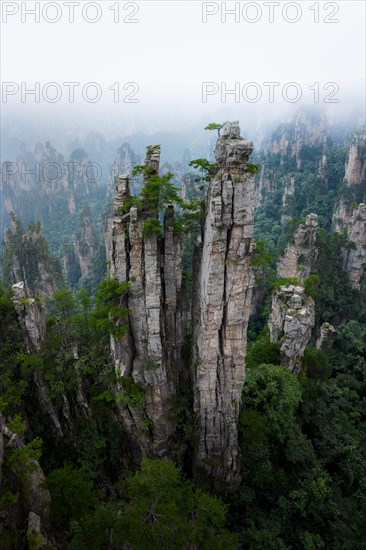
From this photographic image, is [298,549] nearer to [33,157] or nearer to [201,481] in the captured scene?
[201,481]

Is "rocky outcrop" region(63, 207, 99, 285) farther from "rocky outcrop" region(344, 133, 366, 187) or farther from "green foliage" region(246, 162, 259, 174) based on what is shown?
"green foliage" region(246, 162, 259, 174)

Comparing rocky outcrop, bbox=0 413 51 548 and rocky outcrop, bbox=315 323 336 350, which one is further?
rocky outcrop, bbox=315 323 336 350

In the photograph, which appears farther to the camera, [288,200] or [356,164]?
[288,200]


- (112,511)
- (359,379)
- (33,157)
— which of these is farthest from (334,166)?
(33,157)

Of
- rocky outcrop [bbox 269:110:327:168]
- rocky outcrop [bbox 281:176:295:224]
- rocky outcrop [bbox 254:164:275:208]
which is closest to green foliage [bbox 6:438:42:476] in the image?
rocky outcrop [bbox 281:176:295:224]

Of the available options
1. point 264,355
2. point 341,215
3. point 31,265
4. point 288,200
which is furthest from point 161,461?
point 288,200

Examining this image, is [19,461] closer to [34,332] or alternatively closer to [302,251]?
[34,332]
